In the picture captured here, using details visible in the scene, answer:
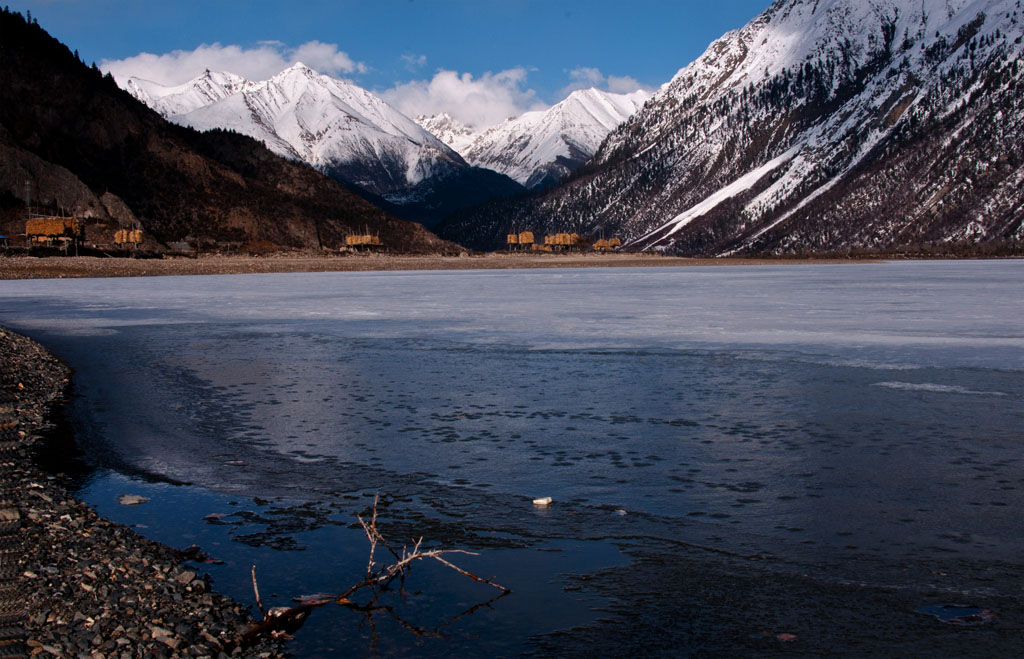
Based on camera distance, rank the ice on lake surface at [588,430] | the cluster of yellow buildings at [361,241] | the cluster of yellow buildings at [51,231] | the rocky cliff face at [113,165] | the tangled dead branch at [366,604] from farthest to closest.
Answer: the cluster of yellow buildings at [361,241] → the rocky cliff face at [113,165] → the cluster of yellow buildings at [51,231] → the ice on lake surface at [588,430] → the tangled dead branch at [366,604]

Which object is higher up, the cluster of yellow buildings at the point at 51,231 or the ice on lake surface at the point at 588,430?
the cluster of yellow buildings at the point at 51,231

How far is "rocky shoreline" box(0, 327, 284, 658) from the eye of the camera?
7.01 m

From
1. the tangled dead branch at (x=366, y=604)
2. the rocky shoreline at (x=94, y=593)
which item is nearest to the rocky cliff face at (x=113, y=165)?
the rocky shoreline at (x=94, y=593)

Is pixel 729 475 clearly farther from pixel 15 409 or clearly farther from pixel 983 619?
pixel 15 409

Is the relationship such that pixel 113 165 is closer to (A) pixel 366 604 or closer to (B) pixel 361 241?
(B) pixel 361 241

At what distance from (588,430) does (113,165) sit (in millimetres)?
155021

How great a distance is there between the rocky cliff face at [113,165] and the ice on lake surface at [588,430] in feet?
362

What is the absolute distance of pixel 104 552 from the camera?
8.91m

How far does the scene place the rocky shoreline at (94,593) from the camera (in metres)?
7.01

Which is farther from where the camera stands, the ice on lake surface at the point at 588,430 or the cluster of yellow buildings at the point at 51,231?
the cluster of yellow buildings at the point at 51,231

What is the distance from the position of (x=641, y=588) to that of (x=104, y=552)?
5172 millimetres

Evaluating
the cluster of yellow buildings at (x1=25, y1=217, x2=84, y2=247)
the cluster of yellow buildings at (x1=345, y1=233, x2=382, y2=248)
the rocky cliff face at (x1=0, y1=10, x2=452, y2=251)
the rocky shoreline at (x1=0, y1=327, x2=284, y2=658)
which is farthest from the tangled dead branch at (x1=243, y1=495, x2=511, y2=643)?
the cluster of yellow buildings at (x1=345, y1=233, x2=382, y2=248)

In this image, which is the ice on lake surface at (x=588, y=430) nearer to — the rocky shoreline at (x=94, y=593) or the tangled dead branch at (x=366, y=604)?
the tangled dead branch at (x=366, y=604)

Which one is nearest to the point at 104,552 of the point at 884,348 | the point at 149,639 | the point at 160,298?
the point at 149,639
